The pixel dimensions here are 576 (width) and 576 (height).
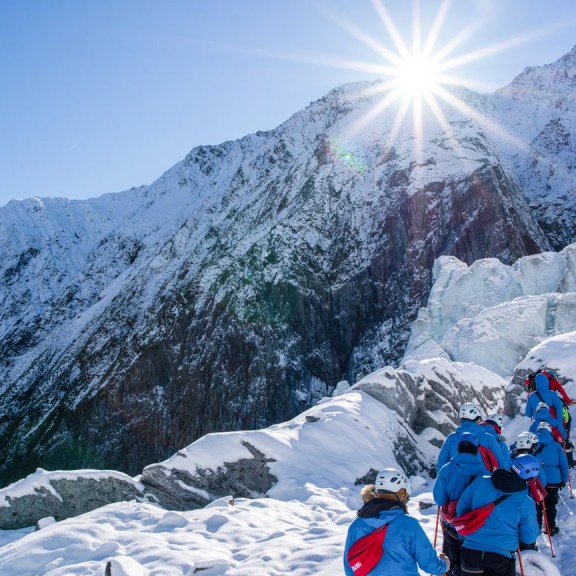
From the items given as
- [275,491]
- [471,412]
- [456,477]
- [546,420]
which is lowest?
[275,491]

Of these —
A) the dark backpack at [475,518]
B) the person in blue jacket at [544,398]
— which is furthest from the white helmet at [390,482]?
the person in blue jacket at [544,398]

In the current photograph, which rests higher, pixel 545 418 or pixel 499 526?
pixel 545 418

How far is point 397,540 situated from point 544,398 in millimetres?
7349

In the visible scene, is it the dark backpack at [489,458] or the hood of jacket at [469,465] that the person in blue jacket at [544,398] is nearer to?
the dark backpack at [489,458]

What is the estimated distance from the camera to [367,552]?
16.6 feet

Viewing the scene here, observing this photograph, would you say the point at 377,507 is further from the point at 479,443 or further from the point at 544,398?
the point at 544,398

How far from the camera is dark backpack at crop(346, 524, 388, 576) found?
5035mm

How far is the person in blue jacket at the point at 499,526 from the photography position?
5688 mm

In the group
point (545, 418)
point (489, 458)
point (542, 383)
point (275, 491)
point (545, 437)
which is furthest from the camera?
point (275, 491)

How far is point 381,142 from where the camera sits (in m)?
107

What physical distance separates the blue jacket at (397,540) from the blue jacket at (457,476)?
1.19m

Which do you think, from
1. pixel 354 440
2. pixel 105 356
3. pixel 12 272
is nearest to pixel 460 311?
pixel 354 440

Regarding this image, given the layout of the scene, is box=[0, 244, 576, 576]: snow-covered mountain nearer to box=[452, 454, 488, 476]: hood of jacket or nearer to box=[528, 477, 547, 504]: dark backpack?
box=[528, 477, 547, 504]: dark backpack

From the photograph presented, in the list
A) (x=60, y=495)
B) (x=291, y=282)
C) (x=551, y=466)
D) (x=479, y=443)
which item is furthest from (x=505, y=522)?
(x=291, y=282)
